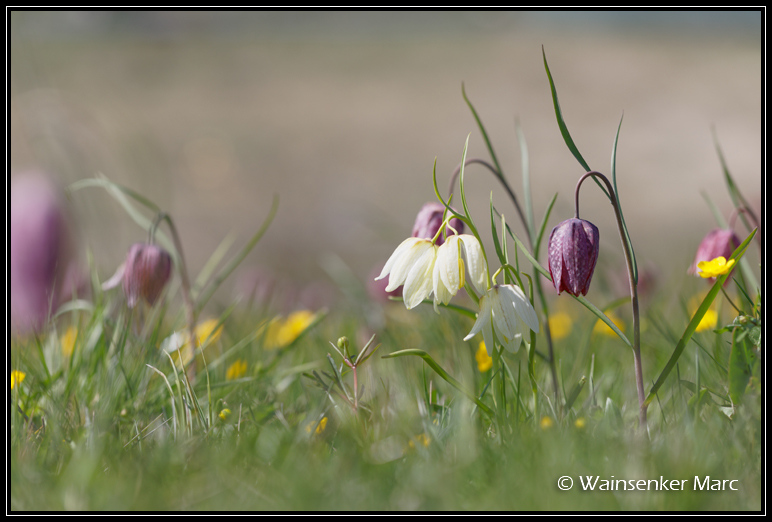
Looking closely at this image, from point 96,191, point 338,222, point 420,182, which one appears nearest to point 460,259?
point 96,191

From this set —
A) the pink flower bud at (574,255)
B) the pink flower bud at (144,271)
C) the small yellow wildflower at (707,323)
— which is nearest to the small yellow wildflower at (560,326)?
the small yellow wildflower at (707,323)

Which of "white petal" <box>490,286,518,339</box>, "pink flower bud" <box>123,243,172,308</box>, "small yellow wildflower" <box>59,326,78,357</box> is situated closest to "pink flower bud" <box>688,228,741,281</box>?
"white petal" <box>490,286,518,339</box>

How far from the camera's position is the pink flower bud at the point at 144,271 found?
108 cm

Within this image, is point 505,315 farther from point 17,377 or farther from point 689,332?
point 17,377

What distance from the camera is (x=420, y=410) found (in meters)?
0.89

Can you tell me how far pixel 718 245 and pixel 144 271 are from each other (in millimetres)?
981

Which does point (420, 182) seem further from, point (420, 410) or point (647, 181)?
point (420, 410)

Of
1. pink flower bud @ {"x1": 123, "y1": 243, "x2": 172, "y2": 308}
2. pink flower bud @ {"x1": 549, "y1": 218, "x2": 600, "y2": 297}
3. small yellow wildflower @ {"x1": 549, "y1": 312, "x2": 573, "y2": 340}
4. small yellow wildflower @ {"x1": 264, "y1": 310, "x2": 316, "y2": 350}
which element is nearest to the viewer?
pink flower bud @ {"x1": 549, "y1": 218, "x2": 600, "y2": 297}

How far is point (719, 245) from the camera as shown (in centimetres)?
96

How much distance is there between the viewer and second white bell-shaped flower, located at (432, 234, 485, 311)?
728 millimetres

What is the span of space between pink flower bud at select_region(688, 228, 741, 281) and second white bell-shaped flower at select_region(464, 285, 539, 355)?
14.9 inches

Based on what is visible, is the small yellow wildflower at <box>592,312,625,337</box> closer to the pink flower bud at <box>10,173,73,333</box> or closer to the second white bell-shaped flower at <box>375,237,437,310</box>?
the second white bell-shaped flower at <box>375,237,437,310</box>

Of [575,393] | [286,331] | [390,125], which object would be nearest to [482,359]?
[575,393]

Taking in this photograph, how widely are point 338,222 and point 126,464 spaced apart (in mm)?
4066
